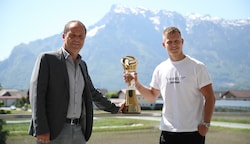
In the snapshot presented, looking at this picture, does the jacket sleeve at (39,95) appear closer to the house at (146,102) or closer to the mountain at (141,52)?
the house at (146,102)

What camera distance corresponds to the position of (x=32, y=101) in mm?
1829

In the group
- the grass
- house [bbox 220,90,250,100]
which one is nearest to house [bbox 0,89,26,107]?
house [bbox 220,90,250,100]

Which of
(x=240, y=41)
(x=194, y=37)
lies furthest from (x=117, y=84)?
(x=240, y=41)

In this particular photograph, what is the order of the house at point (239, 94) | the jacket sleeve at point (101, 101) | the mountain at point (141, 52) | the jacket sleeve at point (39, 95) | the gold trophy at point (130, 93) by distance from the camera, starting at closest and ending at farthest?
the jacket sleeve at point (39, 95) → the jacket sleeve at point (101, 101) → the gold trophy at point (130, 93) → the house at point (239, 94) → the mountain at point (141, 52)

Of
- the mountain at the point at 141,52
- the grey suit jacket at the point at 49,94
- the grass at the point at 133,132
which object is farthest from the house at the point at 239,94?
the mountain at the point at 141,52

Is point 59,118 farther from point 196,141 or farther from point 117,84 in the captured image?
point 117,84

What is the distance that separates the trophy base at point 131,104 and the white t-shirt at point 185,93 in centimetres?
40

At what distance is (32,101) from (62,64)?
0.24 metres

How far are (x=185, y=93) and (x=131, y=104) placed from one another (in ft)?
1.67

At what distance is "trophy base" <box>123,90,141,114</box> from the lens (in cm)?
245

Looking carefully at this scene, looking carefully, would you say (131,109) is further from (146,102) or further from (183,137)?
(146,102)

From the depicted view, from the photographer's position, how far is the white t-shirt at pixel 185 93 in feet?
6.71

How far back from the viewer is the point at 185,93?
6.73 feet

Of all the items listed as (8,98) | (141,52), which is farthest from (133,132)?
(141,52)
